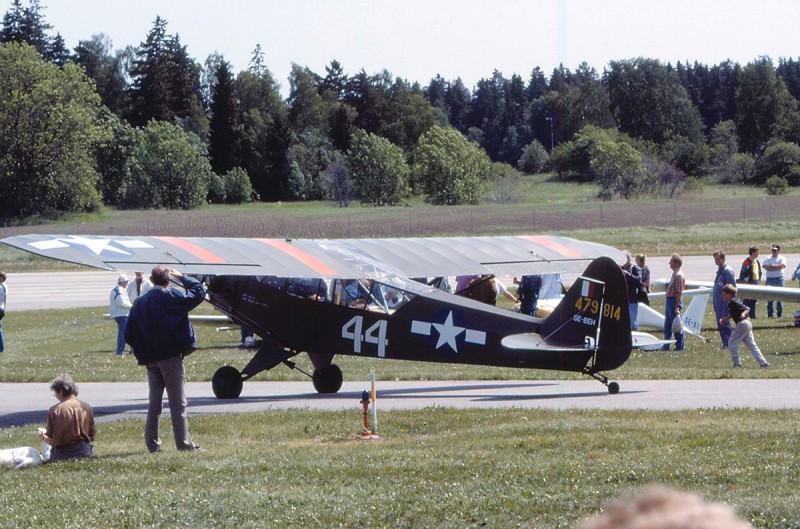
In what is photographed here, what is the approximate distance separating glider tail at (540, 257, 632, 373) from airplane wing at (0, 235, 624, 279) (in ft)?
8.37

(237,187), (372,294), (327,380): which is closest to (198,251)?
(372,294)

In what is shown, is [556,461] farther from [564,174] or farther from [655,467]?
[564,174]

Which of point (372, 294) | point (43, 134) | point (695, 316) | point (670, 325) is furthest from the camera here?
point (43, 134)

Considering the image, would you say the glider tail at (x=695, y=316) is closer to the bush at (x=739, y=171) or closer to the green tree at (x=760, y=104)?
the bush at (x=739, y=171)

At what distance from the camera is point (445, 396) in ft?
49.5

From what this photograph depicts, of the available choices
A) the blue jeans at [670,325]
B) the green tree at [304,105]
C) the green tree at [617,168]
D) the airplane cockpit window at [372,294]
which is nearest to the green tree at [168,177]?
the green tree at [304,105]

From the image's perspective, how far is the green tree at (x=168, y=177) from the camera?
93.1m

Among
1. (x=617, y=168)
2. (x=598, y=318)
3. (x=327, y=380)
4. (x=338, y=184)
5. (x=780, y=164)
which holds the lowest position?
(x=327, y=380)

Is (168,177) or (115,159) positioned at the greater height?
(115,159)

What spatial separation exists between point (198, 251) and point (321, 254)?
178 cm

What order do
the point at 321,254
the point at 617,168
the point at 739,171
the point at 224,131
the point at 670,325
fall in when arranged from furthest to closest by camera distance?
the point at 224,131 → the point at 739,171 → the point at 617,168 → the point at 670,325 → the point at 321,254

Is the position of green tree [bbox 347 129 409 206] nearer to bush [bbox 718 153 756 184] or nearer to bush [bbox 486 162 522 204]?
bush [bbox 486 162 522 204]

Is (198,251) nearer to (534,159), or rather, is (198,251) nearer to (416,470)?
(416,470)

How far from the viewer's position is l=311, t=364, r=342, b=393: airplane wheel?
51.5 ft
